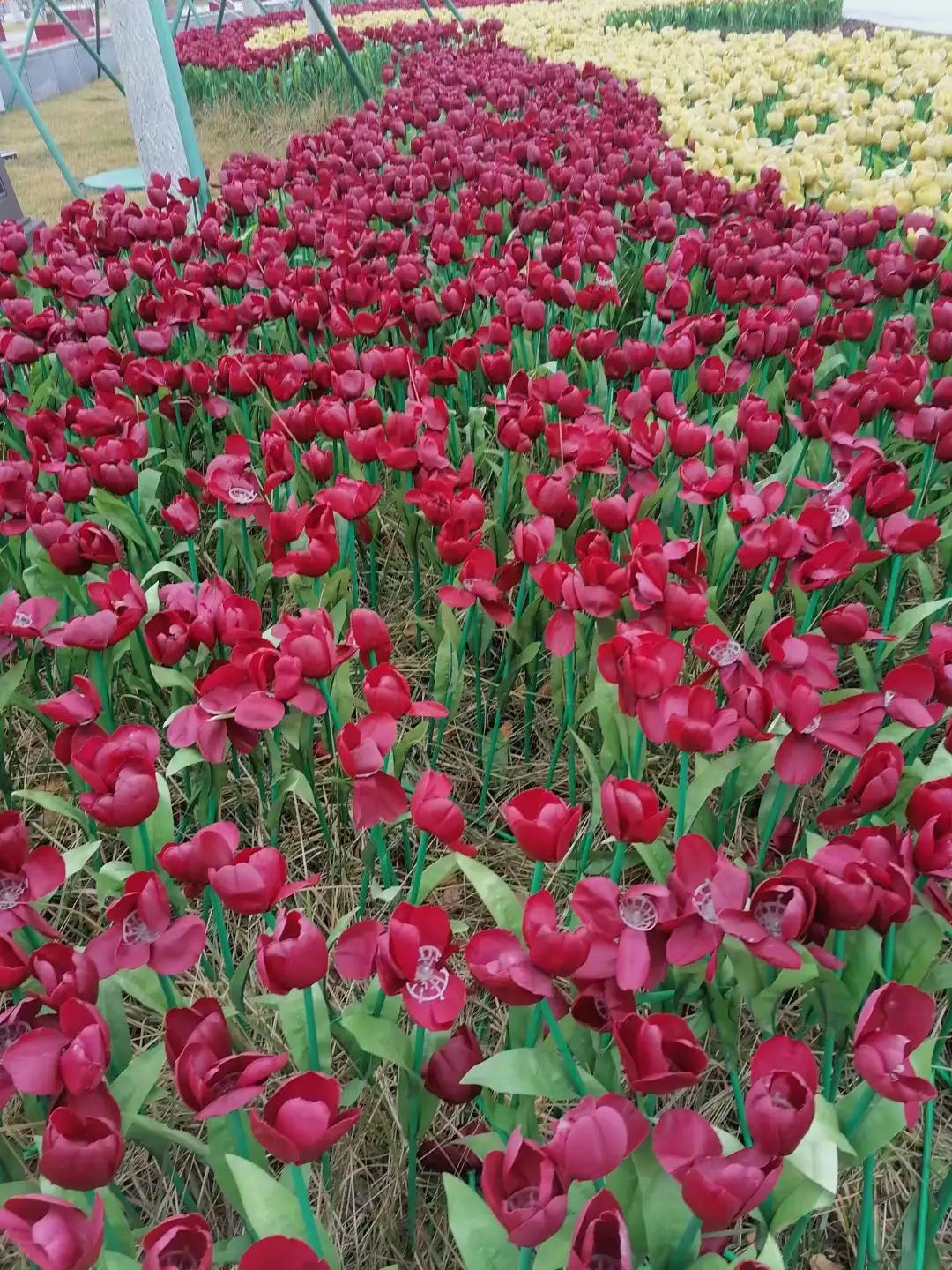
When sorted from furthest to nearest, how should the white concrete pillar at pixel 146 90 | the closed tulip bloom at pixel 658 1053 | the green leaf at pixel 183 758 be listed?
1. the white concrete pillar at pixel 146 90
2. the green leaf at pixel 183 758
3. the closed tulip bloom at pixel 658 1053

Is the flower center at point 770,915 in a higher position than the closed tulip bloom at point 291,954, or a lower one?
lower

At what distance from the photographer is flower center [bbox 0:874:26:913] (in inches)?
37.6

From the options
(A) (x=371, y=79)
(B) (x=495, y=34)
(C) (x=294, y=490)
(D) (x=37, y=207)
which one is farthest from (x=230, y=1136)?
(B) (x=495, y=34)

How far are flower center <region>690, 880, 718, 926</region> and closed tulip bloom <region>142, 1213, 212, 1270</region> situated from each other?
0.45 meters

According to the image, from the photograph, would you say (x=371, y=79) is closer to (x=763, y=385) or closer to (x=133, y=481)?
(x=763, y=385)

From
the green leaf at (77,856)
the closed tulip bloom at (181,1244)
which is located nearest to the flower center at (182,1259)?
the closed tulip bloom at (181,1244)

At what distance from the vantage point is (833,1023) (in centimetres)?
112

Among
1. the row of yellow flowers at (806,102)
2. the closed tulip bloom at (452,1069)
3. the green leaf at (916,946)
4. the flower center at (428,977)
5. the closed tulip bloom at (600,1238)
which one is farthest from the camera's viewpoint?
the row of yellow flowers at (806,102)

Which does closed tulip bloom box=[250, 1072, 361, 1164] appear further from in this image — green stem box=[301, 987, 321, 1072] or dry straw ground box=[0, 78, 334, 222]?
dry straw ground box=[0, 78, 334, 222]

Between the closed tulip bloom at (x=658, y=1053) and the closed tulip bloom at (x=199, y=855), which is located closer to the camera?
the closed tulip bloom at (x=658, y=1053)

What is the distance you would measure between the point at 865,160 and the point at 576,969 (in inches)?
184

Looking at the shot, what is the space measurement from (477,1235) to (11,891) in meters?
0.54

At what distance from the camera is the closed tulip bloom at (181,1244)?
26.9 inches

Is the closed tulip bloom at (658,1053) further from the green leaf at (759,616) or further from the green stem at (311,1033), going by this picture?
the green leaf at (759,616)
